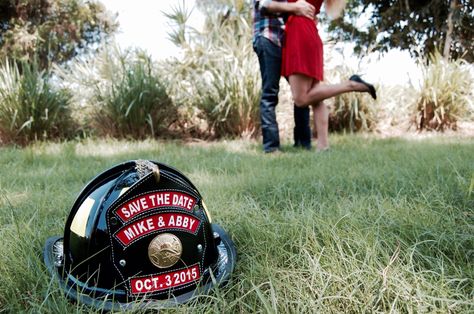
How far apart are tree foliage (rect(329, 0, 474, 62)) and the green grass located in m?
5.53

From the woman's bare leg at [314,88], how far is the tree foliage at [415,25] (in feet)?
13.3

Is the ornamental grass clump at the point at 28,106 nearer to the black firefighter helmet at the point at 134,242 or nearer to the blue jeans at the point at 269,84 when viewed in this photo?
the blue jeans at the point at 269,84

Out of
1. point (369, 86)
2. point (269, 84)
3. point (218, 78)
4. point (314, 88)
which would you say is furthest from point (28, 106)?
point (369, 86)

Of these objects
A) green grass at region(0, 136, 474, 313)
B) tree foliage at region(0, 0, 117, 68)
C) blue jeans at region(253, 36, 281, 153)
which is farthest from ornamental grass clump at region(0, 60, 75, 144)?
tree foliage at region(0, 0, 117, 68)

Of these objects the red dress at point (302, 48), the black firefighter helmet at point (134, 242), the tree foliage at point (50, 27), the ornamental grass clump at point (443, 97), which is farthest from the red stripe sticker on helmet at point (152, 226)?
the tree foliage at point (50, 27)

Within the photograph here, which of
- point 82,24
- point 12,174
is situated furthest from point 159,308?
point 82,24

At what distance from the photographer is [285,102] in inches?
207

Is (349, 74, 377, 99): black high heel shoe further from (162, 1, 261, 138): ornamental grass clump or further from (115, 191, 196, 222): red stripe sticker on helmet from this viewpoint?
(115, 191, 196, 222): red stripe sticker on helmet

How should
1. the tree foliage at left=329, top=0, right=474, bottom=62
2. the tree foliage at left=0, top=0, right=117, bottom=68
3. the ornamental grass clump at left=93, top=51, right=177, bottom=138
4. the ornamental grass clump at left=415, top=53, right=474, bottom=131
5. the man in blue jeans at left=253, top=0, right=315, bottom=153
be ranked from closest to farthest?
the man in blue jeans at left=253, top=0, right=315, bottom=153 < the ornamental grass clump at left=93, top=51, right=177, bottom=138 < the ornamental grass clump at left=415, top=53, right=474, bottom=131 < the tree foliage at left=329, top=0, right=474, bottom=62 < the tree foliage at left=0, top=0, right=117, bottom=68

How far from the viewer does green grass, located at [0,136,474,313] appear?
92cm

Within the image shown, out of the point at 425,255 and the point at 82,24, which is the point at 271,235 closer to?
the point at 425,255

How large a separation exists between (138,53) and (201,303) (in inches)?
190

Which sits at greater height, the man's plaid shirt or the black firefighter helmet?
the man's plaid shirt

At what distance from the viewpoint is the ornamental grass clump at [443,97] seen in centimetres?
479
